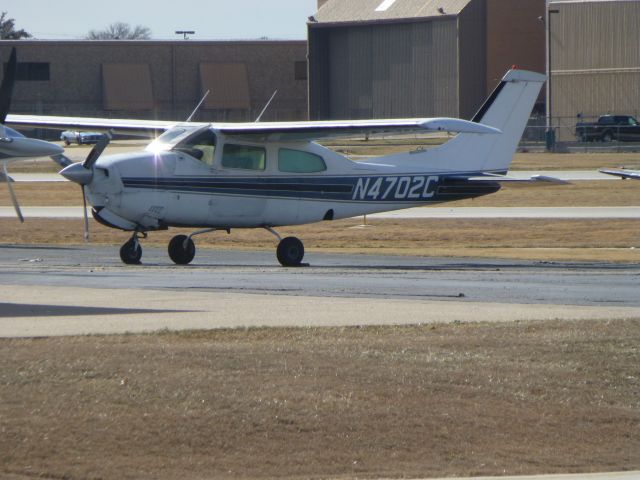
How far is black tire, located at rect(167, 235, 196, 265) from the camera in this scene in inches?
843

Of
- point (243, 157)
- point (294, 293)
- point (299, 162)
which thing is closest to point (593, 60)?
point (299, 162)

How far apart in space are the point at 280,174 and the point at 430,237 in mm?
7424

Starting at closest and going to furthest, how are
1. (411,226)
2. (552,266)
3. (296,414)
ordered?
1. (296,414)
2. (552,266)
3. (411,226)

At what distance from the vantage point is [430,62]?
83750 millimetres

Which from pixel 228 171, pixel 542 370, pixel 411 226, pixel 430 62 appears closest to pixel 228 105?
pixel 430 62

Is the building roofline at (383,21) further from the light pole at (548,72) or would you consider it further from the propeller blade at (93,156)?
the propeller blade at (93,156)

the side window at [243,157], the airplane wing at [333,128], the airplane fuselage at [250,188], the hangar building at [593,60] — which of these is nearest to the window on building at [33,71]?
the hangar building at [593,60]

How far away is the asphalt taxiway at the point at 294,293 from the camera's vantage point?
12.7 meters

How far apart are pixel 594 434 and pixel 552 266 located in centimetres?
1195

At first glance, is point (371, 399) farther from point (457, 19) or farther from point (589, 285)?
point (457, 19)

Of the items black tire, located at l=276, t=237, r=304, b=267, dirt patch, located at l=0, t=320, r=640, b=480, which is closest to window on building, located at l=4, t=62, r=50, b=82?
black tire, located at l=276, t=237, r=304, b=267

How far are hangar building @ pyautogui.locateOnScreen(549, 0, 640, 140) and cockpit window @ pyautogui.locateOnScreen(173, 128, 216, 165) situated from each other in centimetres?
5528

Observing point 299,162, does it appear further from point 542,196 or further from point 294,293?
point 542,196

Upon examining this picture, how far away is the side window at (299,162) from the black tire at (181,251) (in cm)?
202
